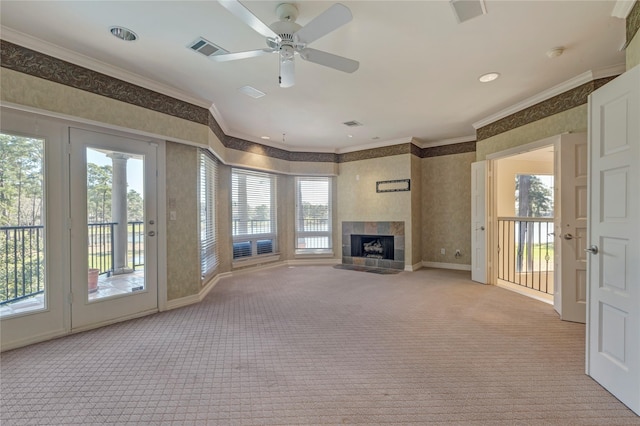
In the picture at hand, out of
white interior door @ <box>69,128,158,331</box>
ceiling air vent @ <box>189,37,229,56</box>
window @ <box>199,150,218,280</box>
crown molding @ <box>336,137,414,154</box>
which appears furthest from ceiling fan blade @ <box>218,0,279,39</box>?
crown molding @ <box>336,137,414,154</box>

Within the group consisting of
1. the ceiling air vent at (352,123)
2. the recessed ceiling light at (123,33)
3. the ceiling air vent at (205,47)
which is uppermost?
the recessed ceiling light at (123,33)

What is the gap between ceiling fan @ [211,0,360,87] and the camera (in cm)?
177

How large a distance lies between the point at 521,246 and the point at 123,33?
6.71 m

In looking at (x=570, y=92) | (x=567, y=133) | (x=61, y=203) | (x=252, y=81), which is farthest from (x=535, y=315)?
(x=61, y=203)

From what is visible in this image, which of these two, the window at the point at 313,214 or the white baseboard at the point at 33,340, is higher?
the window at the point at 313,214

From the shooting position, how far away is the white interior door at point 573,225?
326cm

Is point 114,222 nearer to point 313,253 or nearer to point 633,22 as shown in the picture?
point 313,253

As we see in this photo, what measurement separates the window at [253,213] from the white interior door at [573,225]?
5.00m

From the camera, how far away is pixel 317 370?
7.44 ft

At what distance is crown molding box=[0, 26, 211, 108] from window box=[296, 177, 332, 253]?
3.53m

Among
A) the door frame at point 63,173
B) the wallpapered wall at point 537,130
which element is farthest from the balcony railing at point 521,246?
the door frame at point 63,173

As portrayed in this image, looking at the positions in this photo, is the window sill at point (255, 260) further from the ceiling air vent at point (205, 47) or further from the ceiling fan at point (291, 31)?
the ceiling fan at point (291, 31)

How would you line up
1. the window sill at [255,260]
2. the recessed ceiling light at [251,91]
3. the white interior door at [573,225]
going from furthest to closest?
the window sill at [255,260] < the recessed ceiling light at [251,91] < the white interior door at [573,225]

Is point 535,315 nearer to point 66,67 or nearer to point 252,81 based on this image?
point 252,81
